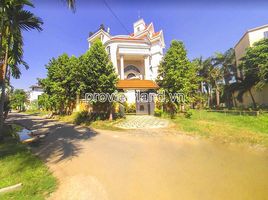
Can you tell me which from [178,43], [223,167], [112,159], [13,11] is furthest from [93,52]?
[223,167]

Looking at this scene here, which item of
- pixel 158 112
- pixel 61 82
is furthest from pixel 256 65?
pixel 61 82

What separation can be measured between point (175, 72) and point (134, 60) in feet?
41.6

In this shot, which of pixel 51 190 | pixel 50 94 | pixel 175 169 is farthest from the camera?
pixel 50 94

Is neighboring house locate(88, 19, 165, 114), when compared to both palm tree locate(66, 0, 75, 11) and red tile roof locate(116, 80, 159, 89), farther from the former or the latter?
palm tree locate(66, 0, 75, 11)

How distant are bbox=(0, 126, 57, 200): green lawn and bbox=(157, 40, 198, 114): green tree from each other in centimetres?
1341

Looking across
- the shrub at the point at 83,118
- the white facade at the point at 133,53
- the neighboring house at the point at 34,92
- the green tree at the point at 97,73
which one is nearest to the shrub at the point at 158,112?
the green tree at the point at 97,73

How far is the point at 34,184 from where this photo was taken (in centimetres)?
495

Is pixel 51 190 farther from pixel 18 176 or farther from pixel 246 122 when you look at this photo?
pixel 246 122

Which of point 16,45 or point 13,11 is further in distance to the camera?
point 16,45

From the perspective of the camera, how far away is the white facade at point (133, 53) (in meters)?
26.5

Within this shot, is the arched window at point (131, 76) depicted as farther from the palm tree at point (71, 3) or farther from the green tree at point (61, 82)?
the palm tree at point (71, 3)

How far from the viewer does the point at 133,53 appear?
86.9ft

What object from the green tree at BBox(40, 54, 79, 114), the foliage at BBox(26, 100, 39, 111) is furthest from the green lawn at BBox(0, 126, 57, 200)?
the foliage at BBox(26, 100, 39, 111)

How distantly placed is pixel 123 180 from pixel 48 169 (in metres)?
2.60
